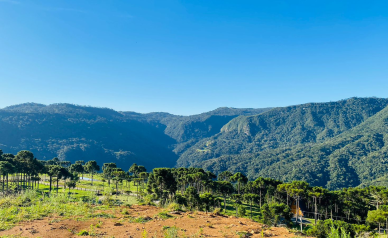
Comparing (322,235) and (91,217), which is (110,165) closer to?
(91,217)

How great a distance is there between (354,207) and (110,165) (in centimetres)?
7977

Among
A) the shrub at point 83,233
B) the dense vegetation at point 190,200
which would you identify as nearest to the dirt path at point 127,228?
the shrub at point 83,233

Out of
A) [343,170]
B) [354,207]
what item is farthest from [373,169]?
[354,207]

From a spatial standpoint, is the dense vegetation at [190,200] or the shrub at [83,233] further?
the dense vegetation at [190,200]

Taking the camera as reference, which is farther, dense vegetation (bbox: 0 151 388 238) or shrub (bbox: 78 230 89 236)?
dense vegetation (bbox: 0 151 388 238)

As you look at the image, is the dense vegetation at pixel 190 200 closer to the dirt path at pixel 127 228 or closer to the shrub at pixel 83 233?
the dirt path at pixel 127 228

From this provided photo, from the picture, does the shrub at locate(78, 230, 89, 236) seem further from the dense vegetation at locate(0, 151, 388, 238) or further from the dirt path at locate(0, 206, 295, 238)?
the dense vegetation at locate(0, 151, 388, 238)

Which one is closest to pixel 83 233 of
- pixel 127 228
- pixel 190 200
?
pixel 127 228

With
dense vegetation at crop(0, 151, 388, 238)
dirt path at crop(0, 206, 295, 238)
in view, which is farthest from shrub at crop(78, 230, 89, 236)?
dense vegetation at crop(0, 151, 388, 238)

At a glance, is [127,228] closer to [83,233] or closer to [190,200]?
[83,233]

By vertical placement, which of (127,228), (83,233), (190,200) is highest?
(83,233)

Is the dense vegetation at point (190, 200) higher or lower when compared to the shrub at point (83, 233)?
lower

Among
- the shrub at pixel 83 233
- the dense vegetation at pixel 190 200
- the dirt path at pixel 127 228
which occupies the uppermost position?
the shrub at pixel 83 233

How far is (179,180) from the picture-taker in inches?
2422
